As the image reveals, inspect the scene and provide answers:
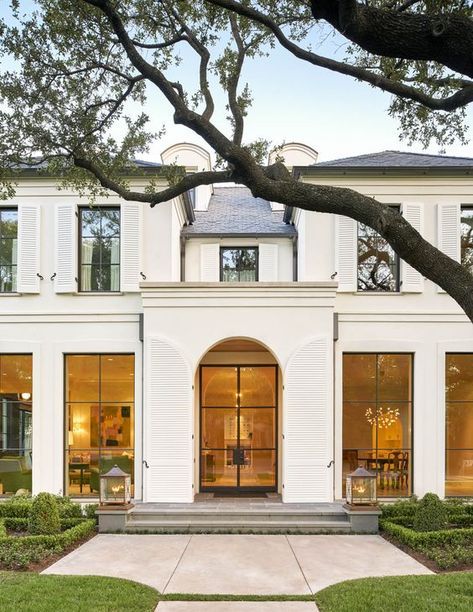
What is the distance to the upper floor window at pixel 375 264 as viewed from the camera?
13.2m

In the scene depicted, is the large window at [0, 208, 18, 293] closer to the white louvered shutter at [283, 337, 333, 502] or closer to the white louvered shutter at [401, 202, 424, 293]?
the white louvered shutter at [283, 337, 333, 502]

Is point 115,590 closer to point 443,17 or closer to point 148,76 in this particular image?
point 148,76

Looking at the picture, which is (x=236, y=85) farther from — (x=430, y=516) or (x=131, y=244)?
(x=430, y=516)

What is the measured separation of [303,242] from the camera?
1338 cm

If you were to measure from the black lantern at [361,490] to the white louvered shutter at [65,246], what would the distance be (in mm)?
7711

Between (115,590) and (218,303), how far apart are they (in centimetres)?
659

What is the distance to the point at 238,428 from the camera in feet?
46.4

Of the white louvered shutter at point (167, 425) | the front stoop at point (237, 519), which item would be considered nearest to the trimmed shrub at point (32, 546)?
the front stoop at point (237, 519)

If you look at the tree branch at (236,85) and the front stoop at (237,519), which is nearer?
the tree branch at (236,85)

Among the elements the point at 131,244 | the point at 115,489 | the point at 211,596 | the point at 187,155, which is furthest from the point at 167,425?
the point at 187,155

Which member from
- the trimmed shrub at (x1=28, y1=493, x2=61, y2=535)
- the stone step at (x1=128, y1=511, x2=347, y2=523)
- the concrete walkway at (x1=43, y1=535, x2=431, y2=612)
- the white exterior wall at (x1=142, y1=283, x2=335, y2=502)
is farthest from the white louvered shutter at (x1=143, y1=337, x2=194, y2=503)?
the trimmed shrub at (x1=28, y1=493, x2=61, y2=535)

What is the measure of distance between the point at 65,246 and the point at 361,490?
28.4ft

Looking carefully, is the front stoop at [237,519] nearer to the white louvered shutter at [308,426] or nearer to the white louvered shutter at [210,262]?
the white louvered shutter at [308,426]

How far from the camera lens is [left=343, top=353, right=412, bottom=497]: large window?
1286 cm
